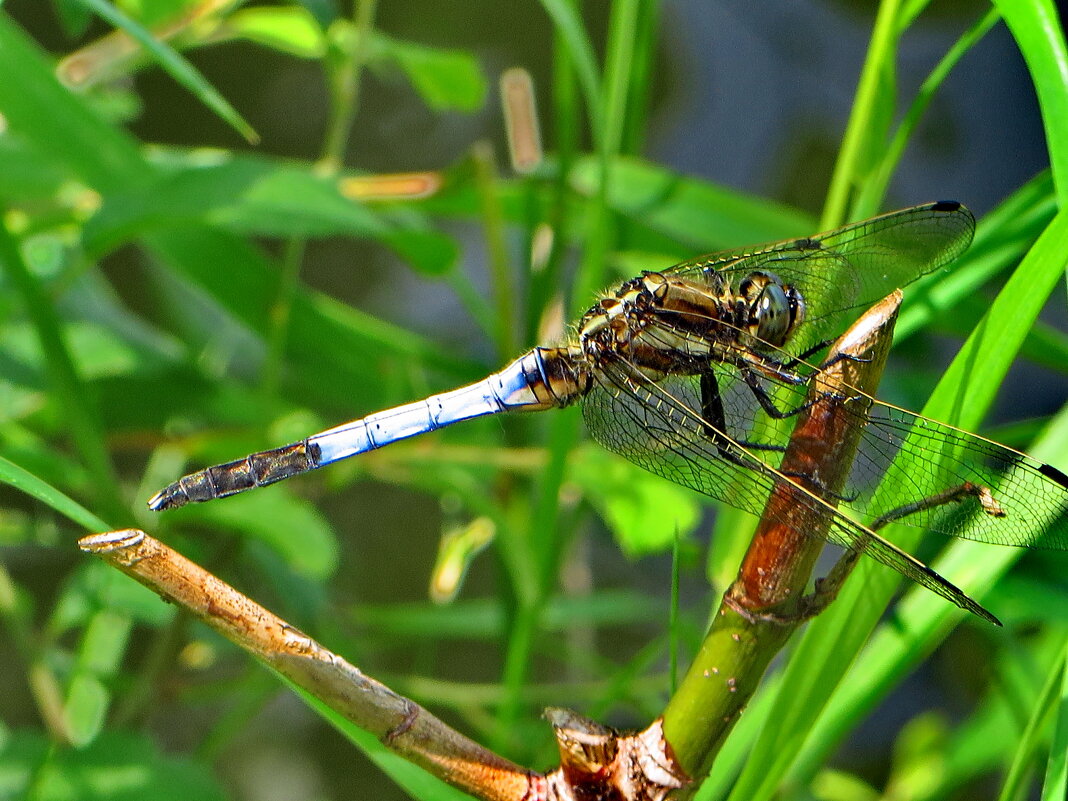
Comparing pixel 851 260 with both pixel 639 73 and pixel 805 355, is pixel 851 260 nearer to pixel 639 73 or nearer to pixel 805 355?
pixel 805 355

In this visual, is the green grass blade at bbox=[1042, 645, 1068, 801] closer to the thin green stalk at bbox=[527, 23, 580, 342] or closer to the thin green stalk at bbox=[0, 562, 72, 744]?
the thin green stalk at bbox=[527, 23, 580, 342]

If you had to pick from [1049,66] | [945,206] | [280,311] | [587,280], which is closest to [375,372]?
[280,311]

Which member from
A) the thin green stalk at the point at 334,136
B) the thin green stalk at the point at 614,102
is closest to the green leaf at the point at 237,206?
the thin green stalk at the point at 334,136

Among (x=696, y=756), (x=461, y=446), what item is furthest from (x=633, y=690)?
(x=696, y=756)

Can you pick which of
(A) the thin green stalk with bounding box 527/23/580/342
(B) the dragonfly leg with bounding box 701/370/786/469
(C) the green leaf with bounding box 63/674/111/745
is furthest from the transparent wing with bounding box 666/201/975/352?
(C) the green leaf with bounding box 63/674/111/745

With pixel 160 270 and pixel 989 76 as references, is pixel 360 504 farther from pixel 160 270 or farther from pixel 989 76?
pixel 989 76
